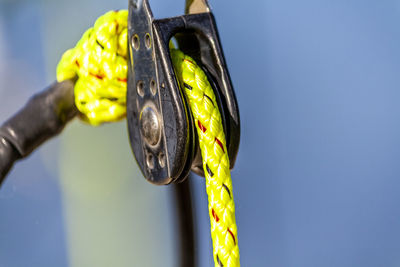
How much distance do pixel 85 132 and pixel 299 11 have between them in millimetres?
245

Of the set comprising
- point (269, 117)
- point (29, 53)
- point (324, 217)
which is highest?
point (29, 53)

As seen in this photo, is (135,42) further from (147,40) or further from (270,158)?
(270,158)

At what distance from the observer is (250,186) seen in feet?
1.75

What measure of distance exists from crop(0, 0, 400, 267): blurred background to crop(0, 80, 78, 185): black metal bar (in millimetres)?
100

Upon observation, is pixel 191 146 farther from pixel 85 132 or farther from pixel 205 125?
pixel 85 132

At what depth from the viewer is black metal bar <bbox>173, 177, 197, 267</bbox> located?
1.72 ft

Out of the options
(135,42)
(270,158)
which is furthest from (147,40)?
(270,158)

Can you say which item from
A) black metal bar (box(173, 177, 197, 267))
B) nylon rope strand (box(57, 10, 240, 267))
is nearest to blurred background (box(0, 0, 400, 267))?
black metal bar (box(173, 177, 197, 267))

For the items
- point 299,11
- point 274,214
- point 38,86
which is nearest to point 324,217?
point 274,214

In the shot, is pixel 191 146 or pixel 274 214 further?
pixel 274 214

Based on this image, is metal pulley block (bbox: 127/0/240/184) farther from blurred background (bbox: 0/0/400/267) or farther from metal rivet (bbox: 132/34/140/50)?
Result: blurred background (bbox: 0/0/400/267)

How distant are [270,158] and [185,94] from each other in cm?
21

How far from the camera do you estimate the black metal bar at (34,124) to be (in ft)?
1.23

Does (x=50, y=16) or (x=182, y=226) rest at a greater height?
(x=50, y=16)
